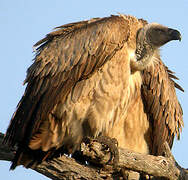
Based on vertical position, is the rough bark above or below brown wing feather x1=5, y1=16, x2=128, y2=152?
below

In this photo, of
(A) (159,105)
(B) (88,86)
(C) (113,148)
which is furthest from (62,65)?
(A) (159,105)

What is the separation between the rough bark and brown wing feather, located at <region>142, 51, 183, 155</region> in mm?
1350

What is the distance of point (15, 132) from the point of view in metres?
6.95

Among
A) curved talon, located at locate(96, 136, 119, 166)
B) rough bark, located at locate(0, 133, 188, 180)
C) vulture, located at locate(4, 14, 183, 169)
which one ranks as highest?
vulture, located at locate(4, 14, 183, 169)

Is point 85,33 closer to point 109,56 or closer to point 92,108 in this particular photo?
point 109,56

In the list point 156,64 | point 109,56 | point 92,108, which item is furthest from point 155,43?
point 92,108

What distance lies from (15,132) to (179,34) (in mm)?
2929

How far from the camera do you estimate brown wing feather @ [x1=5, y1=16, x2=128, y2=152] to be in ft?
23.1

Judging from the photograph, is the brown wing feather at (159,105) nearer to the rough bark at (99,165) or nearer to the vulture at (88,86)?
the vulture at (88,86)

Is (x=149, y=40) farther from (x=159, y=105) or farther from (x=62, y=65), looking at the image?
(x=62, y=65)

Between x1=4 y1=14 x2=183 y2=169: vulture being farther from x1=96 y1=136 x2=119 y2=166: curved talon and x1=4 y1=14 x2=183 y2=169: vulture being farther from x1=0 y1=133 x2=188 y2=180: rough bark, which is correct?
x1=96 y1=136 x2=119 y2=166: curved talon

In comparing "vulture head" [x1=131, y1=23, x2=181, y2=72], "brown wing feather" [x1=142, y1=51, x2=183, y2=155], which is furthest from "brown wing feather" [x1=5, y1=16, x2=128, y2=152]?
"brown wing feather" [x1=142, y1=51, x2=183, y2=155]

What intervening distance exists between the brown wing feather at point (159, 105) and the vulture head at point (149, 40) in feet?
1.00

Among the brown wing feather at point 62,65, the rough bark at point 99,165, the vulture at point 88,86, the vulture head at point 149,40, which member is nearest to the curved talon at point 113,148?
the rough bark at point 99,165
